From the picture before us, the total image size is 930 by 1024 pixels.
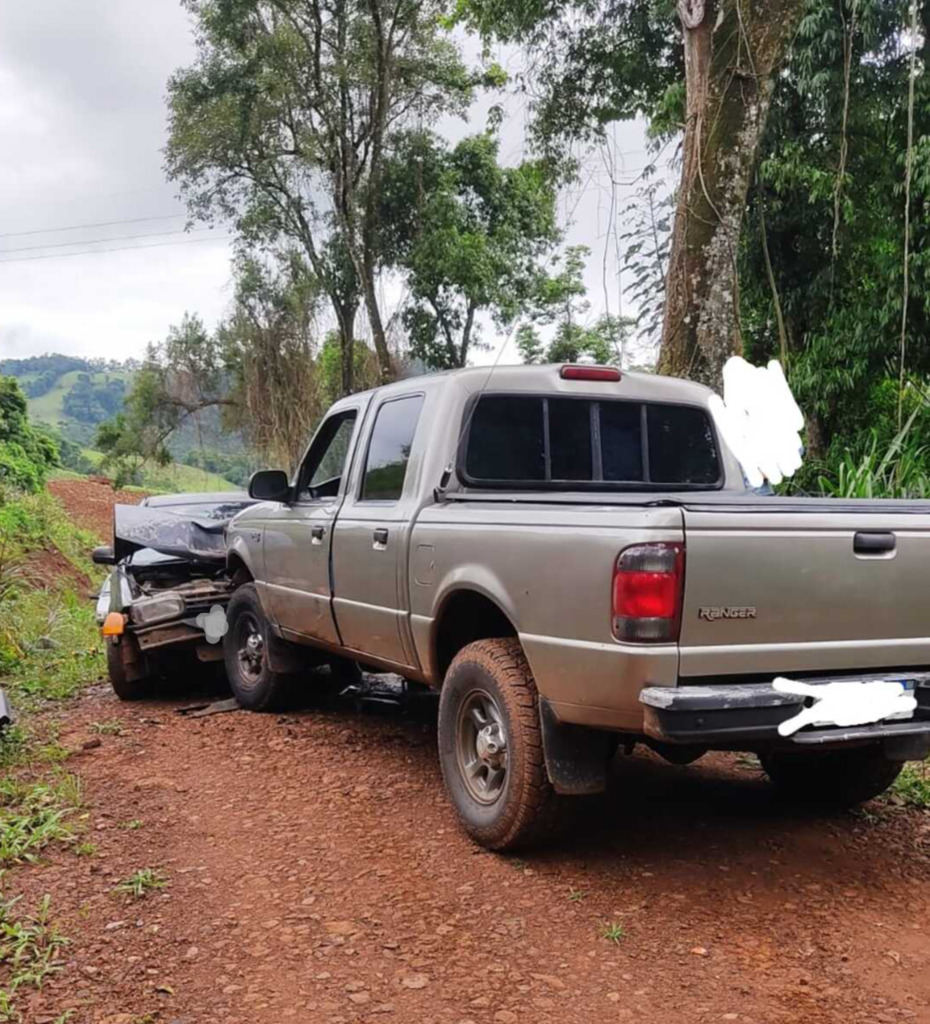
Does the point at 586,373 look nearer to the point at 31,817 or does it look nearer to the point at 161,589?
the point at 31,817

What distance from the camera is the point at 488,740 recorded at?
4.11m

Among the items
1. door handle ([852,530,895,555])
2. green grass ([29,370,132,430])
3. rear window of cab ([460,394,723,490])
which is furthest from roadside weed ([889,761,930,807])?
green grass ([29,370,132,430])

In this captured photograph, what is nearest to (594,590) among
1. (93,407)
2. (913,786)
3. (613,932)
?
(613,932)

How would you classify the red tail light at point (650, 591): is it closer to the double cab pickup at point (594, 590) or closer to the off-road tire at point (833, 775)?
the double cab pickup at point (594, 590)

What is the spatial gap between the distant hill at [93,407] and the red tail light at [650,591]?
24376mm

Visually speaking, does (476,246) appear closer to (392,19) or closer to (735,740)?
(392,19)

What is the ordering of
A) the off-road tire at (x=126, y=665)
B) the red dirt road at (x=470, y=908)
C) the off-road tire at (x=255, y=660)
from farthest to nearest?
the off-road tire at (x=126, y=665) → the off-road tire at (x=255, y=660) → the red dirt road at (x=470, y=908)

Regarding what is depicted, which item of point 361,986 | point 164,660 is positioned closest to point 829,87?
point 164,660

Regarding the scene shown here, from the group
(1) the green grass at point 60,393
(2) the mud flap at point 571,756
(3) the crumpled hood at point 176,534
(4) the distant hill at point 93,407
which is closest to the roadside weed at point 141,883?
(2) the mud flap at point 571,756

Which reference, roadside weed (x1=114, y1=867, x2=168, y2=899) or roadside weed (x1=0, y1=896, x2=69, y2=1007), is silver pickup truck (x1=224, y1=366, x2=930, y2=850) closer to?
roadside weed (x1=114, y1=867, x2=168, y2=899)

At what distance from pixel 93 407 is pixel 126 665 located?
72.4 m

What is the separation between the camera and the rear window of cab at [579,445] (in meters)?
4.72

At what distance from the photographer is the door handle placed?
341cm

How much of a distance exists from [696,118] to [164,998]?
6748 millimetres
